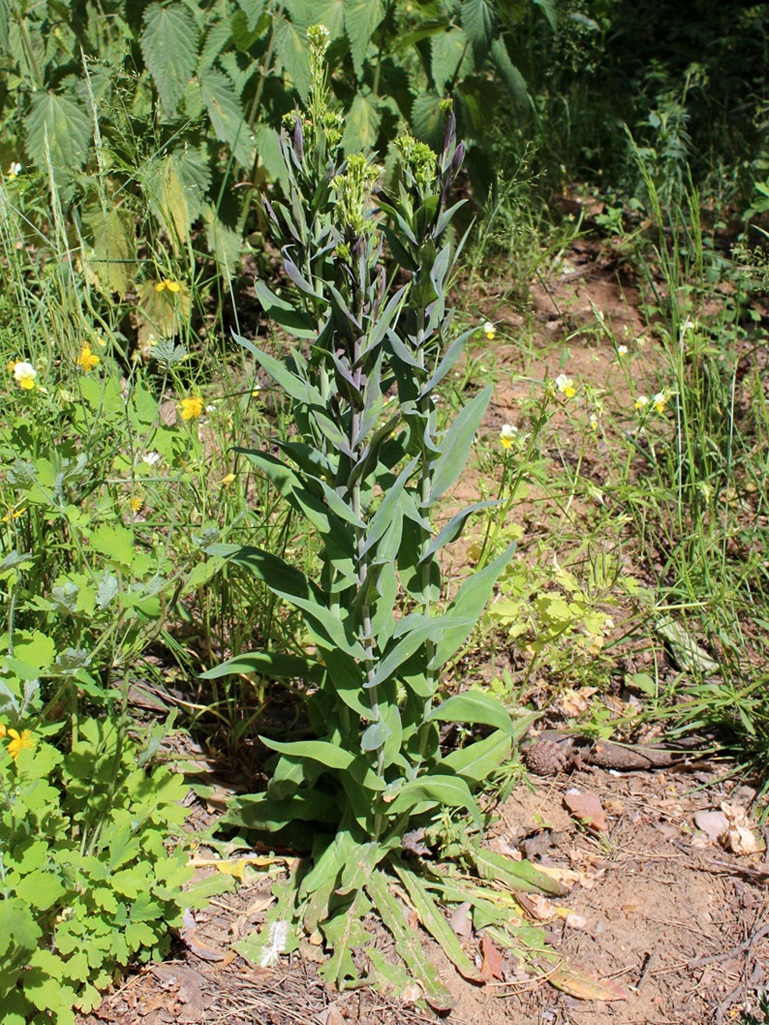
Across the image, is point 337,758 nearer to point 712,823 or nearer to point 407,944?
point 407,944

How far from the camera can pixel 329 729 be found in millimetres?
1898

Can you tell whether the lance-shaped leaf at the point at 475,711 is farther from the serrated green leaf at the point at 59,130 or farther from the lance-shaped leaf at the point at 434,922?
the serrated green leaf at the point at 59,130

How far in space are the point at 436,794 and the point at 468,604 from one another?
1.18 feet

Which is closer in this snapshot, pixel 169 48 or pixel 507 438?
pixel 507 438

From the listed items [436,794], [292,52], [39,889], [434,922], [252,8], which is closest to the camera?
[39,889]

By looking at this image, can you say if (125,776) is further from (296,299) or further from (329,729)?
(296,299)

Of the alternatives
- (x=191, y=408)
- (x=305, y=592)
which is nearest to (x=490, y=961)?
(x=305, y=592)

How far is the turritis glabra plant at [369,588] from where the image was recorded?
1574 mm

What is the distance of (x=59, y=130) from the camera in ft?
9.77

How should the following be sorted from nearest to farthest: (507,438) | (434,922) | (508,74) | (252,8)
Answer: (434,922)
(507,438)
(252,8)
(508,74)

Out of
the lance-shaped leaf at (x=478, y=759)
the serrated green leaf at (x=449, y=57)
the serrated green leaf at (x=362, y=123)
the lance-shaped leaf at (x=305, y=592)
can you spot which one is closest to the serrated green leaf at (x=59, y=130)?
the serrated green leaf at (x=362, y=123)

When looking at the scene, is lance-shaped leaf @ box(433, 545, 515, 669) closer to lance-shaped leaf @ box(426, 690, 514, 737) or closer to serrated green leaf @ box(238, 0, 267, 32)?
lance-shaped leaf @ box(426, 690, 514, 737)

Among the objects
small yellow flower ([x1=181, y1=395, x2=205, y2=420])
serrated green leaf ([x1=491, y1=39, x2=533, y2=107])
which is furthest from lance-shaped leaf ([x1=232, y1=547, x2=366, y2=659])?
serrated green leaf ([x1=491, y1=39, x2=533, y2=107])

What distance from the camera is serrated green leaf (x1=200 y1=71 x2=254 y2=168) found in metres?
2.98
